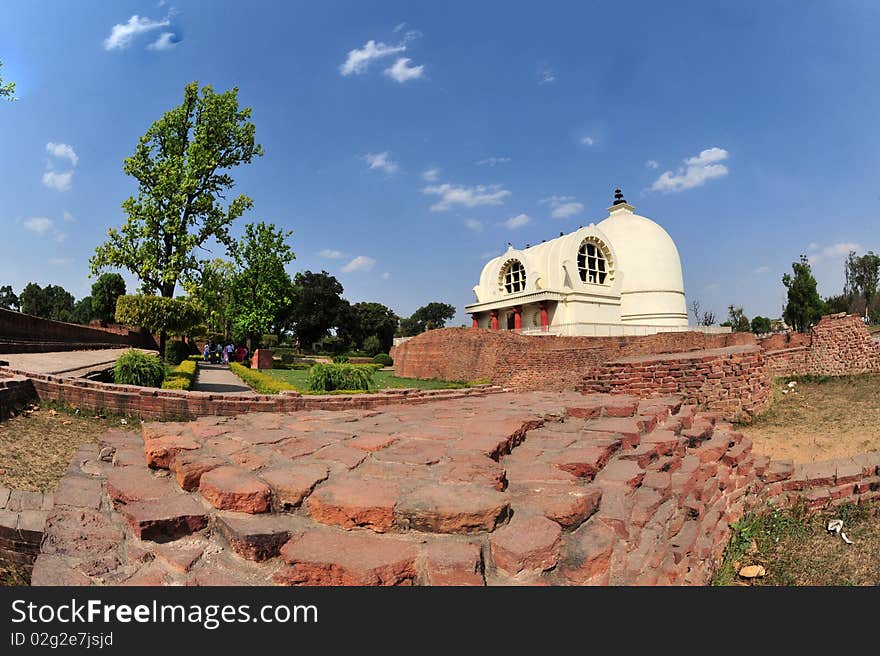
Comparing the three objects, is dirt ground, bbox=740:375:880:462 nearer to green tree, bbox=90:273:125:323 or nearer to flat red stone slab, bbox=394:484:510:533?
flat red stone slab, bbox=394:484:510:533

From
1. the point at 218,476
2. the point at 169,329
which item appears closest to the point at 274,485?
the point at 218,476

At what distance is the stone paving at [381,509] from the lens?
164 cm

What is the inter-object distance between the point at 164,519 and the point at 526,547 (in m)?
1.40

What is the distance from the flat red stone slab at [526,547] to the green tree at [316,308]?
129 feet

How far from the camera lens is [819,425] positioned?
6668 millimetres

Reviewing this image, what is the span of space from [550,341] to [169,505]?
46.2ft

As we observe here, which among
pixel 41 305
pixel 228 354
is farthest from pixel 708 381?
pixel 41 305

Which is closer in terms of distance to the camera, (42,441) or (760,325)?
(42,441)

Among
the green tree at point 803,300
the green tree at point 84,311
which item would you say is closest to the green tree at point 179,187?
the green tree at point 803,300

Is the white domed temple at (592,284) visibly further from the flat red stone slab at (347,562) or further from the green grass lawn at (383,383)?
the flat red stone slab at (347,562)

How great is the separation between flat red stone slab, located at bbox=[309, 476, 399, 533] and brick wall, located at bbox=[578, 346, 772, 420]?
558 cm

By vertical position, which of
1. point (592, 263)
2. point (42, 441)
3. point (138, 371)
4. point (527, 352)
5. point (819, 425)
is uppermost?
point (592, 263)

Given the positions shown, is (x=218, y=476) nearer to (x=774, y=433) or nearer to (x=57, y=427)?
(x=57, y=427)

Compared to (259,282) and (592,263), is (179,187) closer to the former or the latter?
(259,282)
